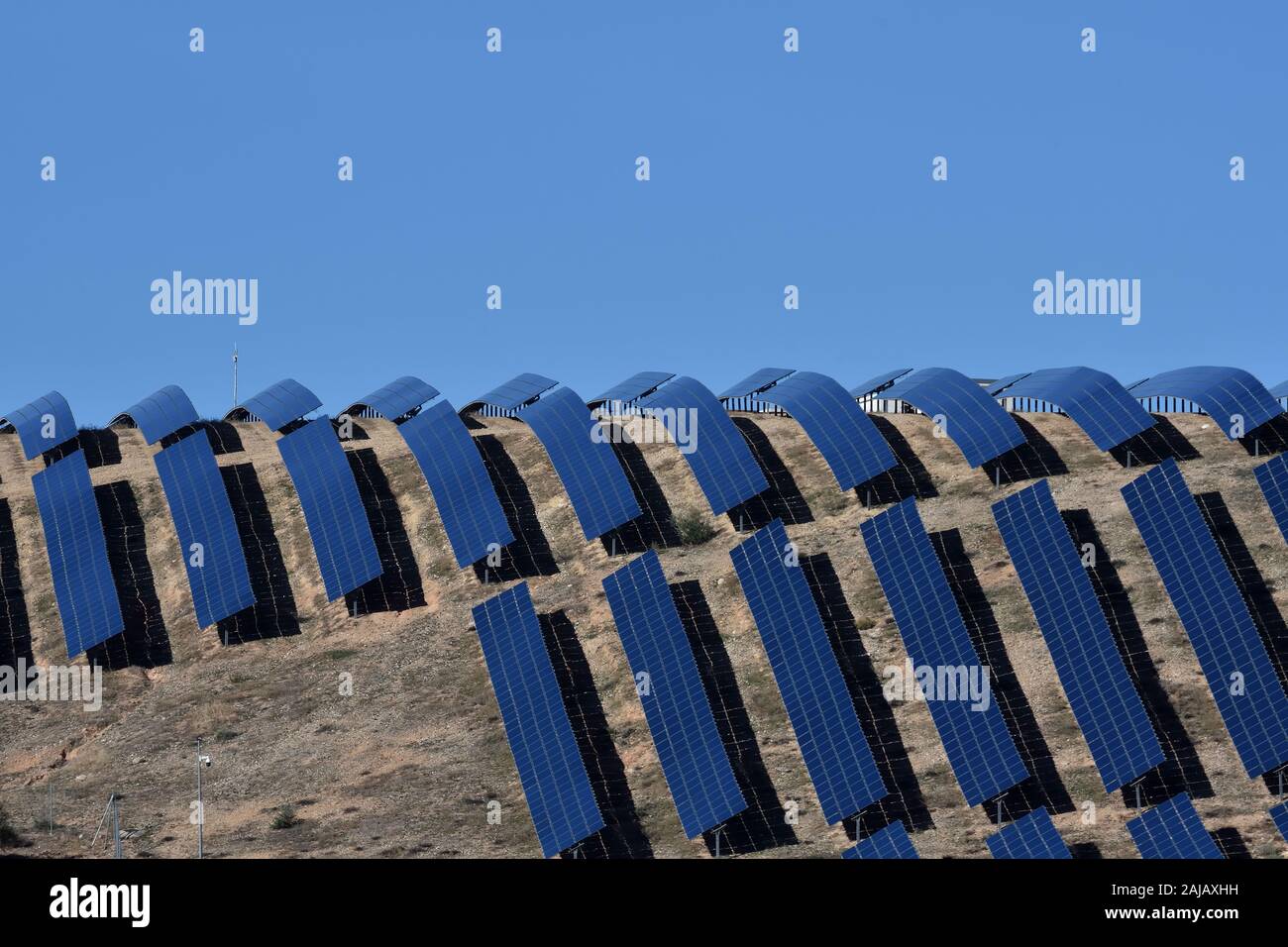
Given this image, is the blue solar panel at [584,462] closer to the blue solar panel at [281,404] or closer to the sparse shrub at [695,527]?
the sparse shrub at [695,527]

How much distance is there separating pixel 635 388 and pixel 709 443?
9.47 meters

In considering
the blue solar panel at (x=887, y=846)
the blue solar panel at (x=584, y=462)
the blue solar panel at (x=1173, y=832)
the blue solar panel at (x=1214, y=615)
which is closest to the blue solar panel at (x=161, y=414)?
the blue solar panel at (x=584, y=462)

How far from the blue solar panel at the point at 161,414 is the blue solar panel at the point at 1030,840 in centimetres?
4576

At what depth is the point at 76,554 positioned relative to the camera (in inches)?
2884

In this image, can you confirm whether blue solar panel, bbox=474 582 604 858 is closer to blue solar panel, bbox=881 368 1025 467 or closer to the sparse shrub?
the sparse shrub

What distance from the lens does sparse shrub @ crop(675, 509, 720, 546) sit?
71.4m

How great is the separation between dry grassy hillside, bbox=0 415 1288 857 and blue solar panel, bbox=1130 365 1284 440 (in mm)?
1330

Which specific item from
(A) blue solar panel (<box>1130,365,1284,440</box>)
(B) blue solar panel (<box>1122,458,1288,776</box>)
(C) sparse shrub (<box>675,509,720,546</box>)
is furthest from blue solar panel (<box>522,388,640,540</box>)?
(A) blue solar panel (<box>1130,365,1284,440</box>)

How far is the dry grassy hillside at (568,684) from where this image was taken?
195 feet

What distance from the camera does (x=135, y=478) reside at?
79688 millimetres

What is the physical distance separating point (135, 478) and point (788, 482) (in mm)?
31206

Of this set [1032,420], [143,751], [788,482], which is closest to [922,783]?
[788,482]

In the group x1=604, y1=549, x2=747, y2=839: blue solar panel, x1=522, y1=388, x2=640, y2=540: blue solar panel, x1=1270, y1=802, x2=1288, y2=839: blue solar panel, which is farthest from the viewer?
x1=522, y1=388, x2=640, y2=540: blue solar panel

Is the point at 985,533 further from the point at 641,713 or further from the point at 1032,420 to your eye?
the point at 641,713
